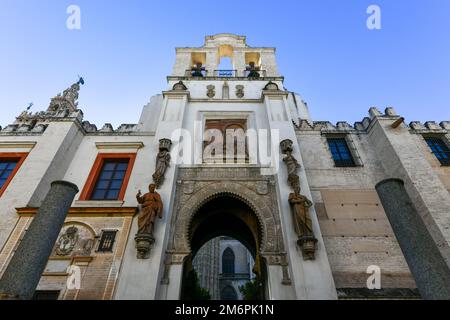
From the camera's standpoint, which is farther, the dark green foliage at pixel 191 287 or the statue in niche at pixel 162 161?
the dark green foliage at pixel 191 287

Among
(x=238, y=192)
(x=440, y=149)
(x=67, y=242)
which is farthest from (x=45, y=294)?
(x=440, y=149)

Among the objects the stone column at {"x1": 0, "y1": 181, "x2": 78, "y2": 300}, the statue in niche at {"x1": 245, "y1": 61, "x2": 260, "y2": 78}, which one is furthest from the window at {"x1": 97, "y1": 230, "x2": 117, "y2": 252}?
the statue in niche at {"x1": 245, "y1": 61, "x2": 260, "y2": 78}

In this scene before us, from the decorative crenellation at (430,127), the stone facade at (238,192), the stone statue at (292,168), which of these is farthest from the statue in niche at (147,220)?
the decorative crenellation at (430,127)

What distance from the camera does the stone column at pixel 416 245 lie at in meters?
4.64

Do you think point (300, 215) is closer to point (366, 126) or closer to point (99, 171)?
point (366, 126)

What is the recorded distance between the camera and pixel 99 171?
11172 millimetres

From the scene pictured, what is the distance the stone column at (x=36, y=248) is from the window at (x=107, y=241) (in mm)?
2740

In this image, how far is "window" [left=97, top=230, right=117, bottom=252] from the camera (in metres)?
8.37

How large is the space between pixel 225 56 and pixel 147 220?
577 inches

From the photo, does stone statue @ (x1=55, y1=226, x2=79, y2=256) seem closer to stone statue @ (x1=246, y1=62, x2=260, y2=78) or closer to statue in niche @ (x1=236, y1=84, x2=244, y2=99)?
statue in niche @ (x1=236, y1=84, x2=244, y2=99)

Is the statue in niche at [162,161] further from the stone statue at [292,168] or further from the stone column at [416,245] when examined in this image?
the stone column at [416,245]

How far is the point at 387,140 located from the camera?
11461mm

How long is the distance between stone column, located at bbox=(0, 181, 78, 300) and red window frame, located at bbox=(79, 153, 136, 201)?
3627 mm

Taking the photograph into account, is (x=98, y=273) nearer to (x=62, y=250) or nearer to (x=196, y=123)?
(x=62, y=250)
